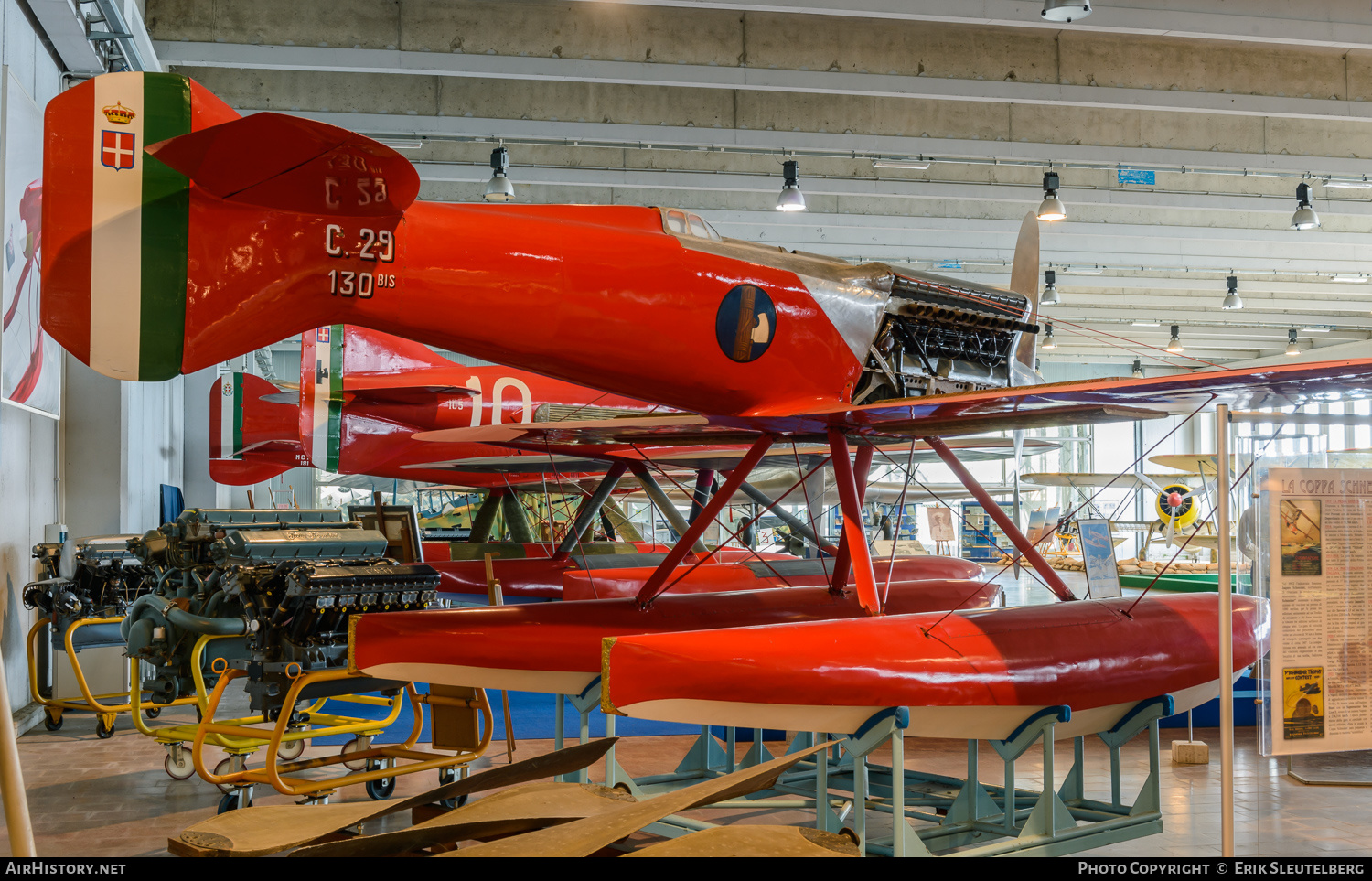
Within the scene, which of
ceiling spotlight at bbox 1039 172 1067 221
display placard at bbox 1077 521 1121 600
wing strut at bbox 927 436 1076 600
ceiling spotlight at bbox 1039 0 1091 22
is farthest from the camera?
ceiling spotlight at bbox 1039 172 1067 221

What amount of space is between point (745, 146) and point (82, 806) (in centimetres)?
806

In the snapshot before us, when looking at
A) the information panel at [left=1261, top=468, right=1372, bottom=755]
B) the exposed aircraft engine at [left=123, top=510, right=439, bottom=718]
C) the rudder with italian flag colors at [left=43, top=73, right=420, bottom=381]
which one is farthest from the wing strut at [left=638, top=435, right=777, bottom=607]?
the information panel at [left=1261, top=468, right=1372, bottom=755]

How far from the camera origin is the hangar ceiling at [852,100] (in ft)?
28.5

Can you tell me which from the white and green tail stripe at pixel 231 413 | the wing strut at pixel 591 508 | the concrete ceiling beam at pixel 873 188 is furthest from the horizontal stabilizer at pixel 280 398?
the wing strut at pixel 591 508

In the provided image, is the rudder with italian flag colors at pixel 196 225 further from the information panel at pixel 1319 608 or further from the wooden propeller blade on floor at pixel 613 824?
the information panel at pixel 1319 608

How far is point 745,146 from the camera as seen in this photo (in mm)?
10672

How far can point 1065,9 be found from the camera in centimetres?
700

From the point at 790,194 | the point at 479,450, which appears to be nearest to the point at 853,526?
the point at 479,450

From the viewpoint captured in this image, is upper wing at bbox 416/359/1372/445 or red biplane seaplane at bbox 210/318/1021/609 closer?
upper wing at bbox 416/359/1372/445

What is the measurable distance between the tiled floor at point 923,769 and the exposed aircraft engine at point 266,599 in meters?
0.64

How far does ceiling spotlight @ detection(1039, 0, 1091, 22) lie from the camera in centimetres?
691

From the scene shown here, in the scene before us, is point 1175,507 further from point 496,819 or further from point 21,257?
point 496,819

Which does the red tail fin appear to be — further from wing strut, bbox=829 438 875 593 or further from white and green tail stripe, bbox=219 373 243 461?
wing strut, bbox=829 438 875 593

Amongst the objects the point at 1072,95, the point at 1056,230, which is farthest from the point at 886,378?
the point at 1056,230
